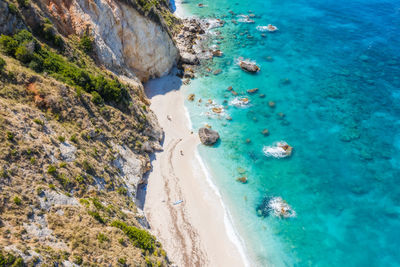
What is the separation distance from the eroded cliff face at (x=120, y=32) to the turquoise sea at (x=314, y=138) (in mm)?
9025

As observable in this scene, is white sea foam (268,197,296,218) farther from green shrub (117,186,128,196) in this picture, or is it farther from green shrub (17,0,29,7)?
green shrub (17,0,29,7)

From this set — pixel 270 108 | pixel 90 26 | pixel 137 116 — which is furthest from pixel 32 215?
pixel 270 108

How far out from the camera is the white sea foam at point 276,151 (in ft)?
144

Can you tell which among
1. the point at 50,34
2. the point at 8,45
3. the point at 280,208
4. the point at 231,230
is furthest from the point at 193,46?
the point at 231,230

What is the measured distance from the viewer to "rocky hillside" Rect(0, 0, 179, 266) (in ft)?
66.5

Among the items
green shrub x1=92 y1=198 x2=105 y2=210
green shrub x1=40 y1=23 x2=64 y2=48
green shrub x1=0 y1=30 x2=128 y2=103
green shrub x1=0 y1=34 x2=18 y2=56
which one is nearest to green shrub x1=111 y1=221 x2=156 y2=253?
green shrub x1=92 y1=198 x2=105 y2=210

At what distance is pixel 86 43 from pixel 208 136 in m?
23.6

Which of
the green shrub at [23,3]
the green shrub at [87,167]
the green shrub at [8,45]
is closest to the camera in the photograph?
the green shrub at [87,167]

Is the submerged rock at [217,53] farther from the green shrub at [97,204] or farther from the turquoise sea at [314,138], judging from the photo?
the green shrub at [97,204]

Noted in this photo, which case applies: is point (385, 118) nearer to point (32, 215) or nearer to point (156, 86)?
point (156, 86)

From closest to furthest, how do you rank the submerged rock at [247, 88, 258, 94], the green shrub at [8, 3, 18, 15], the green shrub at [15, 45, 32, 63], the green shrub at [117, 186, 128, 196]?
1. the green shrub at [15, 45, 32, 63]
2. the green shrub at [8, 3, 18, 15]
3. the green shrub at [117, 186, 128, 196]
4. the submerged rock at [247, 88, 258, 94]

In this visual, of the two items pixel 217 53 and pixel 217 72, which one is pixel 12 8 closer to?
pixel 217 72

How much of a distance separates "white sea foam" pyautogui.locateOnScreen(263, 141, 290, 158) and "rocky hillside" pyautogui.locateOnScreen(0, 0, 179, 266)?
18288 millimetres

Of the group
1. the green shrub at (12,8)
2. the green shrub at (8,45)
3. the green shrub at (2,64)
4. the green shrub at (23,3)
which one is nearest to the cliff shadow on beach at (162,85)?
the green shrub at (23,3)
